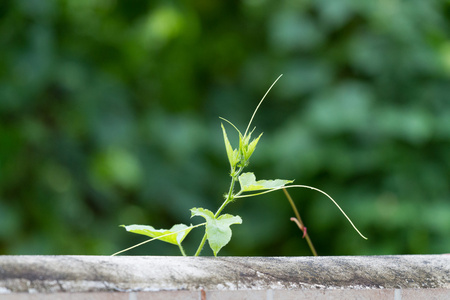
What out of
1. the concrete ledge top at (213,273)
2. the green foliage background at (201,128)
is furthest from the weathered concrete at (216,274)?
the green foliage background at (201,128)

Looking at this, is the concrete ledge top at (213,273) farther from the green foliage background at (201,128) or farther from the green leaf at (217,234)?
the green foliage background at (201,128)

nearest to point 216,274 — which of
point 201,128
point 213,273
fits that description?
point 213,273

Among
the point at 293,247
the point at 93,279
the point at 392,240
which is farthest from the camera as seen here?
the point at 293,247

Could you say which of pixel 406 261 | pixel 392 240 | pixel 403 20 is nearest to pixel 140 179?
pixel 392 240

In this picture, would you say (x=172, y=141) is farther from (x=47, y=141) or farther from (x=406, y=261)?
(x=406, y=261)

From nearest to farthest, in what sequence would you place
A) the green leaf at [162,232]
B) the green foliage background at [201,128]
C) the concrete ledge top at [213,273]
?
the concrete ledge top at [213,273], the green leaf at [162,232], the green foliage background at [201,128]

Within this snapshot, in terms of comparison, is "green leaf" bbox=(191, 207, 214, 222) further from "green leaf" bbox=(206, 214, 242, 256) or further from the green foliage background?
the green foliage background

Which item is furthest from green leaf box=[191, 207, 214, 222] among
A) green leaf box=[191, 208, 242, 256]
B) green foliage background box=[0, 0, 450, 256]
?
green foliage background box=[0, 0, 450, 256]
